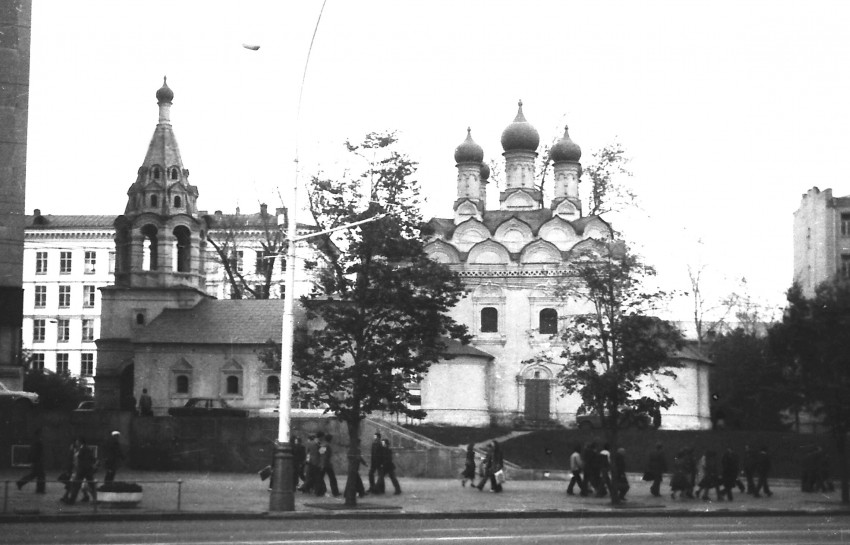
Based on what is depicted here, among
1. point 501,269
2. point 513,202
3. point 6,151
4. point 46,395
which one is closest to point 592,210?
point 513,202

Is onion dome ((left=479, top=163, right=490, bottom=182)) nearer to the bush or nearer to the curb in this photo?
the curb

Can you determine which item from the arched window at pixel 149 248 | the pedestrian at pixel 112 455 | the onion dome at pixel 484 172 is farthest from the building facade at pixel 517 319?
the pedestrian at pixel 112 455

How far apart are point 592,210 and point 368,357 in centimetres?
4575

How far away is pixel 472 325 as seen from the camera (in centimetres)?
6644

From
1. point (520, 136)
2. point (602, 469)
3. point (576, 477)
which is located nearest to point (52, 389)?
point (520, 136)

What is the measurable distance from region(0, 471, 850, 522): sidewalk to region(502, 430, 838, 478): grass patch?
9087 millimetres

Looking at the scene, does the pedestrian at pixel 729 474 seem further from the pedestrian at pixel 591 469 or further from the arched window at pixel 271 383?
the arched window at pixel 271 383

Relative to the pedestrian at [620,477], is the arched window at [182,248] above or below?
above

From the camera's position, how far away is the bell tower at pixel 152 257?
62.1m

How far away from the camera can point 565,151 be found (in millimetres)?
71875

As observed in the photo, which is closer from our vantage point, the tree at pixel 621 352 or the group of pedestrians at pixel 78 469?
the group of pedestrians at pixel 78 469

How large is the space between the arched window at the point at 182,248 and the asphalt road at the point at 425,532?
37989mm

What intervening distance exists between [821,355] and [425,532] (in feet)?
51.7

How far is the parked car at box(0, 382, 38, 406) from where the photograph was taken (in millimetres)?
39094
